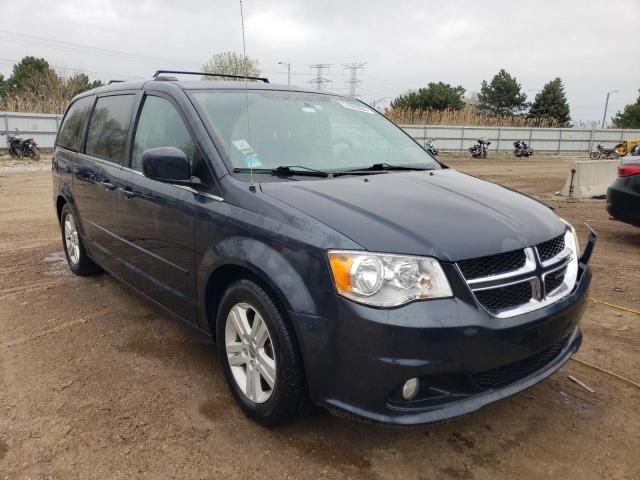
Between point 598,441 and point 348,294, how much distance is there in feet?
5.15

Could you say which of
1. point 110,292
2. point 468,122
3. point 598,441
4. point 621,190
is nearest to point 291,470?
point 598,441

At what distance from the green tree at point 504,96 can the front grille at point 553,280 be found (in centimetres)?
6268

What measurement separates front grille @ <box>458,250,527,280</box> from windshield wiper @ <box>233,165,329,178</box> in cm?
107

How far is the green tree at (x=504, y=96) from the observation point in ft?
198

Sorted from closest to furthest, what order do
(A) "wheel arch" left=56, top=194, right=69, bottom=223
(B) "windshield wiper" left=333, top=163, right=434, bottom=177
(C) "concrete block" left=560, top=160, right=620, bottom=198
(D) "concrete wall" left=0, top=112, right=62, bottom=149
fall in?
(B) "windshield wiper" left=333, top=163, right=434, bottom=177 → (A) "wheel arch" left=56, top=194, right=69, bottom=223 → (C) "concrete block" left=560, top=160, right=620, bottom=198 → (D) "concrete wall" left=0, top=112, right=62, bottom=149

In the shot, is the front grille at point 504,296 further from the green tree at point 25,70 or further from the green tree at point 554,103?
the green tree at point 554,103

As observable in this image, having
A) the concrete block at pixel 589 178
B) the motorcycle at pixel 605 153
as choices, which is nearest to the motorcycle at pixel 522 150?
the motorcycle at pixel 605 153

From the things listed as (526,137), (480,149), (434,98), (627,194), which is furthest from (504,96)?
(627,194)

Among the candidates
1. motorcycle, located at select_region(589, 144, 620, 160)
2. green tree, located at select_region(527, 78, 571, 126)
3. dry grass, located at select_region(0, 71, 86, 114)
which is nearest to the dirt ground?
dry grass, located at select_region(0, 71, 86, 114)

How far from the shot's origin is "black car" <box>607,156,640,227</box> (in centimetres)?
607

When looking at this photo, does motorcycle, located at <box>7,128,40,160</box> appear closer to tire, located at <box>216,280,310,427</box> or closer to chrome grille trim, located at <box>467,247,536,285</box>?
tire, located at <box>216,280,310,427</box>

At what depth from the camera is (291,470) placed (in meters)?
2.41

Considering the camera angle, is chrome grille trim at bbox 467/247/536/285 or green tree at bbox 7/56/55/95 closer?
chrome grille trim at bbox 467/247/536/285

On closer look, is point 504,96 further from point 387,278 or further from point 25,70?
point 387,278
